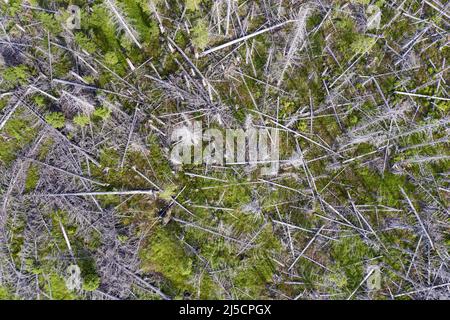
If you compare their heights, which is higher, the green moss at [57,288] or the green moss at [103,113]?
the green moss at [103,113]

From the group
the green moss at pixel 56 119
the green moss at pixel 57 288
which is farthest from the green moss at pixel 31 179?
the green moss at pixel 57 288

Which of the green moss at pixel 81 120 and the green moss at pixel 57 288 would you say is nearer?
the green moss at pixel 81 120

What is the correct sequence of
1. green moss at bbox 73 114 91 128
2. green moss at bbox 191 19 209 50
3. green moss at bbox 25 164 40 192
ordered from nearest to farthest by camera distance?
green moss at bbox 73 114 91 128, green moss at bbox 191 19 209 50, green moss at bbox 25 164 40 192

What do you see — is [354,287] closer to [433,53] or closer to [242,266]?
[242,266]

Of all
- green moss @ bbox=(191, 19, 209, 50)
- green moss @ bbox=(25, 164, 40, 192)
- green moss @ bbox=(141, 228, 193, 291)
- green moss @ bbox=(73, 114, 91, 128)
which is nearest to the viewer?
green moss @ bbox=(73, 114, 91, 128)

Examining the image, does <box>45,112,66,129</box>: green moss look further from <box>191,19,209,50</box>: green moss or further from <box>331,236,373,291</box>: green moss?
<box>331,236,373,291</box>: green moss

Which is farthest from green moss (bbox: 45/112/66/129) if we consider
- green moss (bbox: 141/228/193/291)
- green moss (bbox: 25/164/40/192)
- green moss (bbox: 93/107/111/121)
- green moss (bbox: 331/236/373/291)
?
green moss (bbox: 331/236/373/291)

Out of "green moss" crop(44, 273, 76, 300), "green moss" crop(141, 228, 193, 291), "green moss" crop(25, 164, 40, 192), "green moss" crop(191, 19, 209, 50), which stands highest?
"green moss" crop(191, 19, 209, 50)

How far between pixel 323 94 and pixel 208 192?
3.68 metres

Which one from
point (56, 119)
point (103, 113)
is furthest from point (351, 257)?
point (56, 119)

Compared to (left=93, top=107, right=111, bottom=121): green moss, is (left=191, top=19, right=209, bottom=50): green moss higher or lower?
higher
